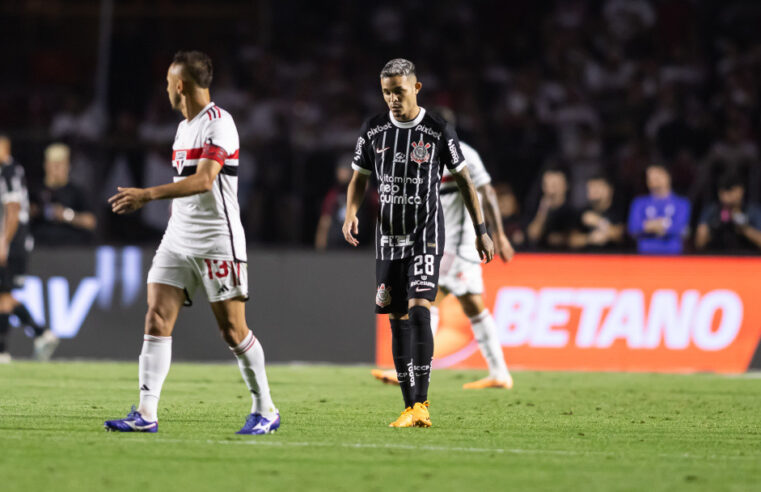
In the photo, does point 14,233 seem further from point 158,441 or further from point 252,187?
point 158,441

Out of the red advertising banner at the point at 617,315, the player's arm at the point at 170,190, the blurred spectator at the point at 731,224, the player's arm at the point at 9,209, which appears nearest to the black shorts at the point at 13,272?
the player's arm at the point at 9,209

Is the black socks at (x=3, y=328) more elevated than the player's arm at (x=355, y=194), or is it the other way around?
the player's arm at (x=355, y=194)

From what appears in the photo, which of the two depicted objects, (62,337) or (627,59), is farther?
(627,59)

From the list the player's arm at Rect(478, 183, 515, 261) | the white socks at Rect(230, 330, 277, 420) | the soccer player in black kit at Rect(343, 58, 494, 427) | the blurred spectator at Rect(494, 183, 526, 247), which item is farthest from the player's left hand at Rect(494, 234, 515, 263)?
the blurred spectator at Rect(494, 183, 526, 247)

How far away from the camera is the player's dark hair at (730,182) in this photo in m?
14.7

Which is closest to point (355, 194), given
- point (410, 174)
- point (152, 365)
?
point (410, 174)

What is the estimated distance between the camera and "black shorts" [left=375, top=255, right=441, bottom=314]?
7711 millimetres

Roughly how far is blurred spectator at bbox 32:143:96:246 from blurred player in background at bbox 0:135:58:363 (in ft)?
2.94

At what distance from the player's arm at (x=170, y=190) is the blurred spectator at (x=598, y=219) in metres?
8.37

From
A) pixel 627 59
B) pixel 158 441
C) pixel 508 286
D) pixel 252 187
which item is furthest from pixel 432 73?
pixel 158 441

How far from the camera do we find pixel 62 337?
13.8 meters

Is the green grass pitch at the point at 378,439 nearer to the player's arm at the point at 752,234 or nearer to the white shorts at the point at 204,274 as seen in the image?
the white shorts at the point at 204,274

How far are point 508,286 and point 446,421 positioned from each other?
5.53 m

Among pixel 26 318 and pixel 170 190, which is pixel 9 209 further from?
pixel 170 190
